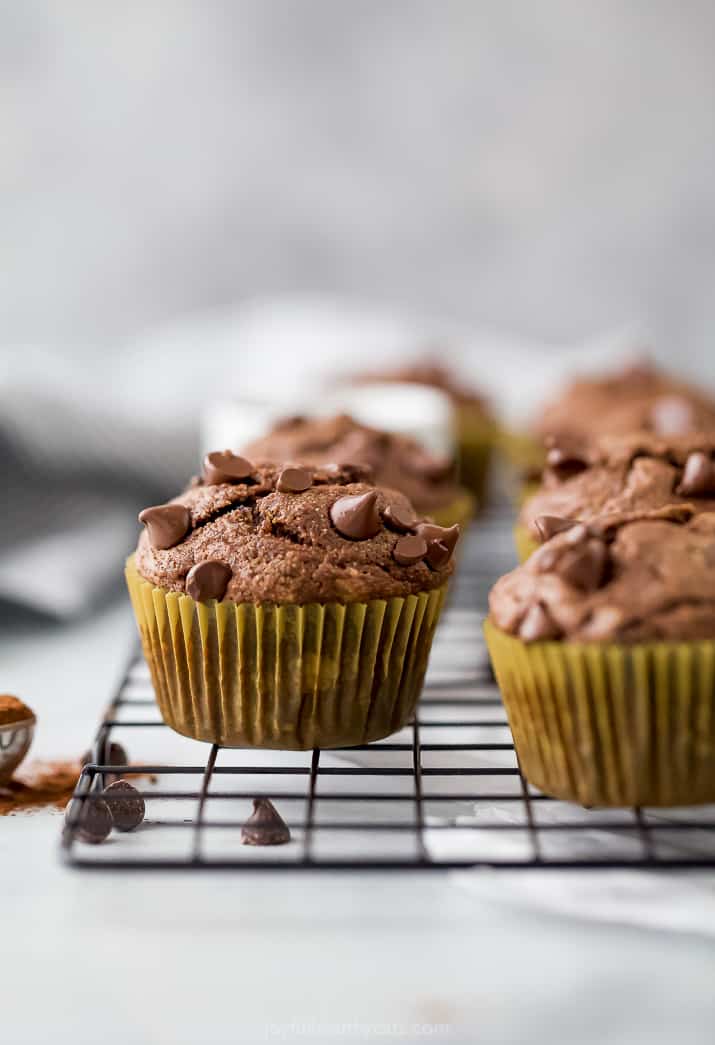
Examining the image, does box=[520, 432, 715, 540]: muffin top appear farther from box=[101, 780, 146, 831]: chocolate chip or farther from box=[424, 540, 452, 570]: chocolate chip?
box=[101, 780, 146, 831]: chocolate chip

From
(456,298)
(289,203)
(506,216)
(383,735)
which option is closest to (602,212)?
(506,216)

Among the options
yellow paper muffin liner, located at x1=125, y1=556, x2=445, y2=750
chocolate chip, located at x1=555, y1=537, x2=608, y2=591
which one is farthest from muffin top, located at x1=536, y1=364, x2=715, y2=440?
chocolate chip, located at x1=555, y1=537, x2=608, y2=591

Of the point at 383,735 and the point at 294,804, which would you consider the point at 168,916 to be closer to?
the point at 294,804

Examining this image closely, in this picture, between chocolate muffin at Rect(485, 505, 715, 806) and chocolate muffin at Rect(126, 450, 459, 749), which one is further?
chocolate muffin at Rect(126, 450, 459, 749)

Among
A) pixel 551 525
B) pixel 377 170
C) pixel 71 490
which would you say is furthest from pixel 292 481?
pixel 377 170

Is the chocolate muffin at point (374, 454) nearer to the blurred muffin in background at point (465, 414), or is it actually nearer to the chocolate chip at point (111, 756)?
the chocolate chip at point (111, 756)

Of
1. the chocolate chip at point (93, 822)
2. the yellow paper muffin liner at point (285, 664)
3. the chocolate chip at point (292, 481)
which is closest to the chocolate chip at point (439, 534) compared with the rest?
the yellow paper muffin liner at point (285, 664)
